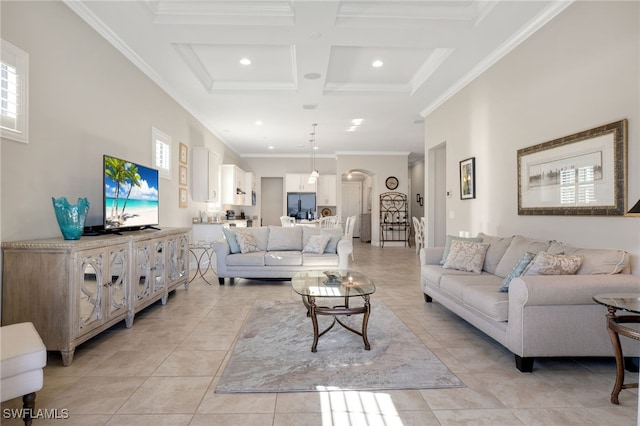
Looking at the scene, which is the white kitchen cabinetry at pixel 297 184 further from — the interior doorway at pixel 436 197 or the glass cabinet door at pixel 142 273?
the glass cabinet door at pixel 142 273

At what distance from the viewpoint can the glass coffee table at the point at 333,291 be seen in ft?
9.13

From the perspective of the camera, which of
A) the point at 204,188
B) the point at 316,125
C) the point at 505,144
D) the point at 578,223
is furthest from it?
the point at 316,125

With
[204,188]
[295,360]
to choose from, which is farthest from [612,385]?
[204,188]

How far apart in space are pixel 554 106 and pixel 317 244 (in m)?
3.51

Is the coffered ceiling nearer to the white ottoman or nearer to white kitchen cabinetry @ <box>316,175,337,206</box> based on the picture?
the white ottoman

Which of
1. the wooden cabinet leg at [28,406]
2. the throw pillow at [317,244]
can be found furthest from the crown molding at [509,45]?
the wooden cabinet leg at [28,406]

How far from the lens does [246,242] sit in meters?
5.46

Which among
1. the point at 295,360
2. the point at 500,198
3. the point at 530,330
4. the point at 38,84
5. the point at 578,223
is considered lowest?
the point at 295,360

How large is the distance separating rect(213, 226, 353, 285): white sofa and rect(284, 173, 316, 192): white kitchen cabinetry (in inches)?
205

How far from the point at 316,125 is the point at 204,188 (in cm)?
268

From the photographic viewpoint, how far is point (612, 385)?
87.4 inches

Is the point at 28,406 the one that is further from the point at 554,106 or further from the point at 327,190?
the point at 327,190

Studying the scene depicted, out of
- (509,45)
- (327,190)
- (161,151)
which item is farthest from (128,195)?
(327,190)

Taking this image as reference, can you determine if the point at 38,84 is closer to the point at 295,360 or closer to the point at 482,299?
the point at 295,360
